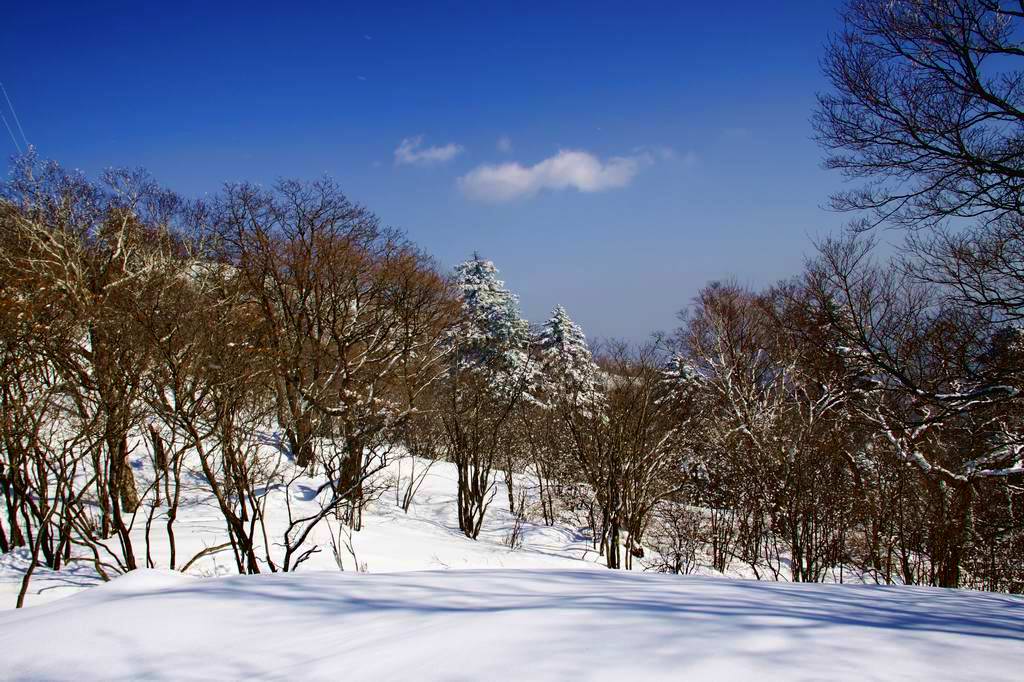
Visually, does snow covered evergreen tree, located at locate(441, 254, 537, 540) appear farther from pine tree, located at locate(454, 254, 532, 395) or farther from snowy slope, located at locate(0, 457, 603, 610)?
snowy slope, located at locate(0, 457, 603, 610)

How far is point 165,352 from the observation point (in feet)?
26.8

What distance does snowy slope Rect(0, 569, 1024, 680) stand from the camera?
2.00 meters

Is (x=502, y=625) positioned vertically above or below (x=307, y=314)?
below

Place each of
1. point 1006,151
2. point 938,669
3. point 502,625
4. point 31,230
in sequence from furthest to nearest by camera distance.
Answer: point 31,230, point 1006,151, point 502,625, point 938,669

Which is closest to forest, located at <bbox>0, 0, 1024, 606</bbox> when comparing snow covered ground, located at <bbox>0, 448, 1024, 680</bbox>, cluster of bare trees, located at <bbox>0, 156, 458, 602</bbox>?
cluster of bare trees, located at <bbox>0, 156, 458, 602</bbox>

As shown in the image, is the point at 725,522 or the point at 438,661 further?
the point at 725,522

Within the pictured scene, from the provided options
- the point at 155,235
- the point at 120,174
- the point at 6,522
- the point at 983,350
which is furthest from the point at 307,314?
the point at 983,350

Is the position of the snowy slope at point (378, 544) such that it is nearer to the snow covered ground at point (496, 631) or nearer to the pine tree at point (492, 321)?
the snow covered ground at point (496, 631)

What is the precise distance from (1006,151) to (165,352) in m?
10.8

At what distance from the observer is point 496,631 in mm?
2322

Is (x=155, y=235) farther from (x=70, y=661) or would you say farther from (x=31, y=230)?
(x=70, y=661)

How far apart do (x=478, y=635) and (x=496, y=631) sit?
0.08 meters

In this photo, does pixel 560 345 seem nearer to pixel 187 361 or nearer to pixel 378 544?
pixel 378 544

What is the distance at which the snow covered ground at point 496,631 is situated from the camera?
79.3 inches
